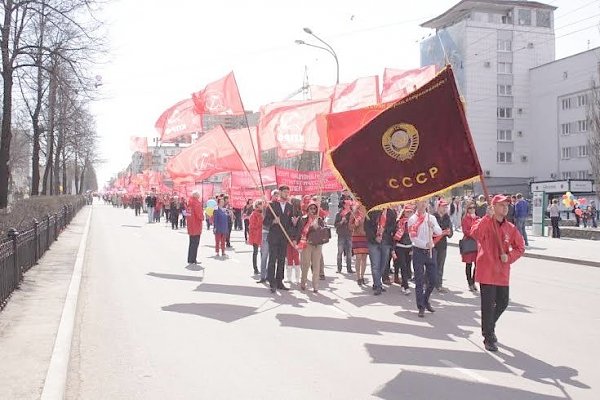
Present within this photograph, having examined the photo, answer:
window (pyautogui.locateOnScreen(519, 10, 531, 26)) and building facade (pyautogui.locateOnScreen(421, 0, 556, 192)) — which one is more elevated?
window (pyautogui.locateOnScreen(519, 10, 531, 26))

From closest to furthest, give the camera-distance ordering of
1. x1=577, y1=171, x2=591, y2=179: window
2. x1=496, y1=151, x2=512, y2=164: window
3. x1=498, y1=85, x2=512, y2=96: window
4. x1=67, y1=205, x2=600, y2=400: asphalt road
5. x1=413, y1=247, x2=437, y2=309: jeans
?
x1=67, y1=205, x2=600, y2=400: asphalt road
x1=413, y1=247, x2=437, y2=309: jeans
x1=577, y1=171, x2=591, y2=179: window
x1=498, y1=85, x2=512, y2=96: window
x1=496, y1=151, x2=512, y2=164: window

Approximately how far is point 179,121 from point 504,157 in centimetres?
5002

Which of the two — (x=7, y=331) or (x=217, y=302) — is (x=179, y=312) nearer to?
(x=217, y=302)

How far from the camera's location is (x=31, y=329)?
24.3 feet

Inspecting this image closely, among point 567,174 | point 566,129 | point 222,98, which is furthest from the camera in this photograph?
point 566,129

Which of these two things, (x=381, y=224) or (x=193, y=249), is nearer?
(x=381, y=224)

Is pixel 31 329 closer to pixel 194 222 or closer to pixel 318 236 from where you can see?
pixel 318 236

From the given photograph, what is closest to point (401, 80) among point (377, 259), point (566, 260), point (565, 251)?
point (566, 260)

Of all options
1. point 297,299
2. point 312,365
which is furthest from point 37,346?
point 297,299

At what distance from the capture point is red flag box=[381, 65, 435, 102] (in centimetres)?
1875

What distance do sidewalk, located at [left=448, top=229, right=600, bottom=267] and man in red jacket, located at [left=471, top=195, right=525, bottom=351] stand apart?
10.7 meters

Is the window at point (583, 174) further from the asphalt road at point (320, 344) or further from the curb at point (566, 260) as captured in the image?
the asphalt road at point (320, 344)

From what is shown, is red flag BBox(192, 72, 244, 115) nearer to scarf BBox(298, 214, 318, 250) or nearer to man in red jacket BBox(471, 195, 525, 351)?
scarf BBox(298, 214, 318, 250)

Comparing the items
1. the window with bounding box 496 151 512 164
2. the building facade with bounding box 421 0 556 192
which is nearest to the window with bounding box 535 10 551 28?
the building facade with bounding box 421 0 556 192
